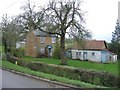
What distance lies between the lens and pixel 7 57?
41.1 meters

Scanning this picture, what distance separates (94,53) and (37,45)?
13893mm

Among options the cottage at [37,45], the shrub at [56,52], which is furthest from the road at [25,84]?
the cottage at [37,45]

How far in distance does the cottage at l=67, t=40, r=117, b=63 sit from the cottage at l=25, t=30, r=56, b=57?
5.32m

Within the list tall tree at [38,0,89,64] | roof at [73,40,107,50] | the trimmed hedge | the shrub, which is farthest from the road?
roof at [73,40,107,50]

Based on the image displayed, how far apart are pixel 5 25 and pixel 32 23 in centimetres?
1208

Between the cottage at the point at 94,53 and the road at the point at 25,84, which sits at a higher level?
the cottage at the point at 94,53

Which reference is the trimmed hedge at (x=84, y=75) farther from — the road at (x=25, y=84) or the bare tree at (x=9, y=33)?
the bare tree at (x=9, y=33)

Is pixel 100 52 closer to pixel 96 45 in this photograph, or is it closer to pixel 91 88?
pixel 96 45

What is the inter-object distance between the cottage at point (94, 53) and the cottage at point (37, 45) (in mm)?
5324

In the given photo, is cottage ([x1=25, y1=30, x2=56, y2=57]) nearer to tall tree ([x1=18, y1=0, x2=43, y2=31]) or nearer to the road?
tall tree ([x1=18, y1=0, x2=43, y2=31])

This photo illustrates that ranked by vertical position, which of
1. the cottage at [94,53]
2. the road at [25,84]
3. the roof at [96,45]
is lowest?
the road at [25,84]

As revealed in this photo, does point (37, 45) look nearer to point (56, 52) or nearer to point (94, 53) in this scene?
point (56, 52)

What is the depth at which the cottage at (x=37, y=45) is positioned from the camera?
58.4 metres

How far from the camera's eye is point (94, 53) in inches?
2056
